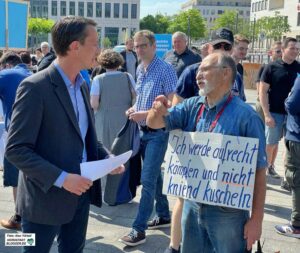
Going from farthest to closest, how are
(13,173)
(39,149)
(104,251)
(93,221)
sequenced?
(93,221), (13,173), (104,251), (39,149)

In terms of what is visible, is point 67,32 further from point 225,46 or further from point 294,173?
point 294,173

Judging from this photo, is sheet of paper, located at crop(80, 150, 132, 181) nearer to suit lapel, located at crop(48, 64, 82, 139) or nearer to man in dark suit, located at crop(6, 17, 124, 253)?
man in dark suit, located at crop(6, 17, 124, 253)

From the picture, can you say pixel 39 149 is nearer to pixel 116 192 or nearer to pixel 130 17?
pixel 116 192

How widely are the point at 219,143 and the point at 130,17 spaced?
95147 mm

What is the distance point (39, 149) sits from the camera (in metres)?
2.38

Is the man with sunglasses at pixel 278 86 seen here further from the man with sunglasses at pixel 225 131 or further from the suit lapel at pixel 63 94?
the suit lapel at pixel 63 94

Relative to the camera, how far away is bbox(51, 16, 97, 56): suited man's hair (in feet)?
8.02

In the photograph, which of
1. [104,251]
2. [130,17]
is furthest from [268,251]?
[130,17]

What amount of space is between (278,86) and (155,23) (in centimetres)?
10515

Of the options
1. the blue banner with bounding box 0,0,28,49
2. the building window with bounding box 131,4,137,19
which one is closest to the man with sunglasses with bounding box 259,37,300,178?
the blue banner with bounding box 0,0,28,49

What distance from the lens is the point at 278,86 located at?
20.9ft

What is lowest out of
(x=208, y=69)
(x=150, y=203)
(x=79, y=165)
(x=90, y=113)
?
(x=150, y=203)

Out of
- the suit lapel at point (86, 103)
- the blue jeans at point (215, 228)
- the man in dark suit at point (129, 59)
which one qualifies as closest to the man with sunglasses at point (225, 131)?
the blue jeans at point (215, 228)

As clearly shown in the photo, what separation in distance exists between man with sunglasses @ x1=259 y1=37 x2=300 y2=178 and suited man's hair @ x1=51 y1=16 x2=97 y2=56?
4.28 m
